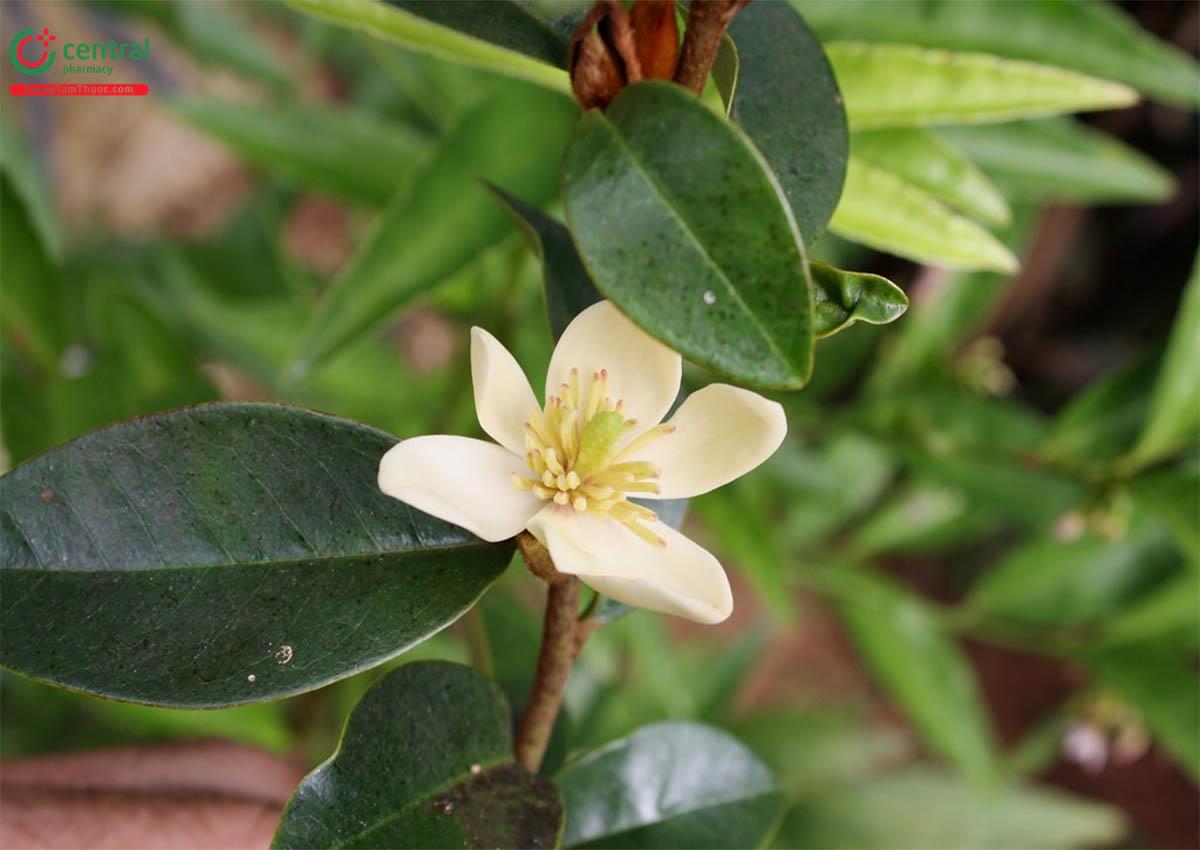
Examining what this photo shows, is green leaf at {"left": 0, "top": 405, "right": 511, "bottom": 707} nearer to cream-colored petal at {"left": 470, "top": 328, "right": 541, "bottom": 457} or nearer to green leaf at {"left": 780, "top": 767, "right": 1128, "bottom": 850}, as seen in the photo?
cream-colored petal at {"left": 470, "top": 328, "right": 541, "bottom": 457}

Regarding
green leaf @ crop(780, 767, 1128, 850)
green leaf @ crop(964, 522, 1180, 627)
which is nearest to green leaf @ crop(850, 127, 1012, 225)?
green leaf @ crop(964, 522, 1180, 627)

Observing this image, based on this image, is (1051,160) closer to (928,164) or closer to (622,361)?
(928,164)

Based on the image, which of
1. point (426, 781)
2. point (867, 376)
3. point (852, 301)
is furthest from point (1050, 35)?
point (426, 781)

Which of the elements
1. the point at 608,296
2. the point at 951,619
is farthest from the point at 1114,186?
the point at 608,296

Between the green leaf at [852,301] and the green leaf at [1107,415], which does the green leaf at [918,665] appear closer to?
the green leaf at [1107,415]

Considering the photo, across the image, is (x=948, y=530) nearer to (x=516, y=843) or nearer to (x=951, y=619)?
(x=951, y=619)

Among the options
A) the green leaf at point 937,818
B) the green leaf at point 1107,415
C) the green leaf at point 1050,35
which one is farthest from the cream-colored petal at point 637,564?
the green leaf at point 937,818
